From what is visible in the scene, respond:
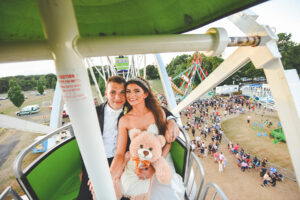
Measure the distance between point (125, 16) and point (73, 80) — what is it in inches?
21.7

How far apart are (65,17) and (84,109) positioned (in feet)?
1.35

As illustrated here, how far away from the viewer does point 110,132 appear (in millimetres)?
2152

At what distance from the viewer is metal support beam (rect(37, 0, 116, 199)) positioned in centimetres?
56

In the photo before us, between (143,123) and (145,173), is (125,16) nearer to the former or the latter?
(143,123)

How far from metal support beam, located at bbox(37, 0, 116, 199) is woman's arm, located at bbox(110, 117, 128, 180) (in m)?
0.98

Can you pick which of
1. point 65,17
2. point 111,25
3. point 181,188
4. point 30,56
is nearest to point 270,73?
point 181,188

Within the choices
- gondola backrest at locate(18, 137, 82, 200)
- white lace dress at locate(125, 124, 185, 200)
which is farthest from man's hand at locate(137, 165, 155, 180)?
gondola backrest at locate(18, 137, 82, 200)

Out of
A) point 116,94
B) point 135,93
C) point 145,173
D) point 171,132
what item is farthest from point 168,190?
point 116,94

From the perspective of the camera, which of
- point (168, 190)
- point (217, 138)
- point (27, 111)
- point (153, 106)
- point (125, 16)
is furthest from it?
point (27, 111)

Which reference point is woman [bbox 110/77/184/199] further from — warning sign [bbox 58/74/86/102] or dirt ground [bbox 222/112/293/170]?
dirt ground [bbox 222/112/293/170]

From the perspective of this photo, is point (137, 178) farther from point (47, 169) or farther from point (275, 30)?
point (275, 30)

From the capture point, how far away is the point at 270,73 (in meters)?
1.88

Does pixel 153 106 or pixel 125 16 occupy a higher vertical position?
pixel 125 16

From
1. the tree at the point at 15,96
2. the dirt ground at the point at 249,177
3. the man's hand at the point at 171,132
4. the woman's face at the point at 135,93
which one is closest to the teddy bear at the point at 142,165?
the man's hand at the point at 171,132
